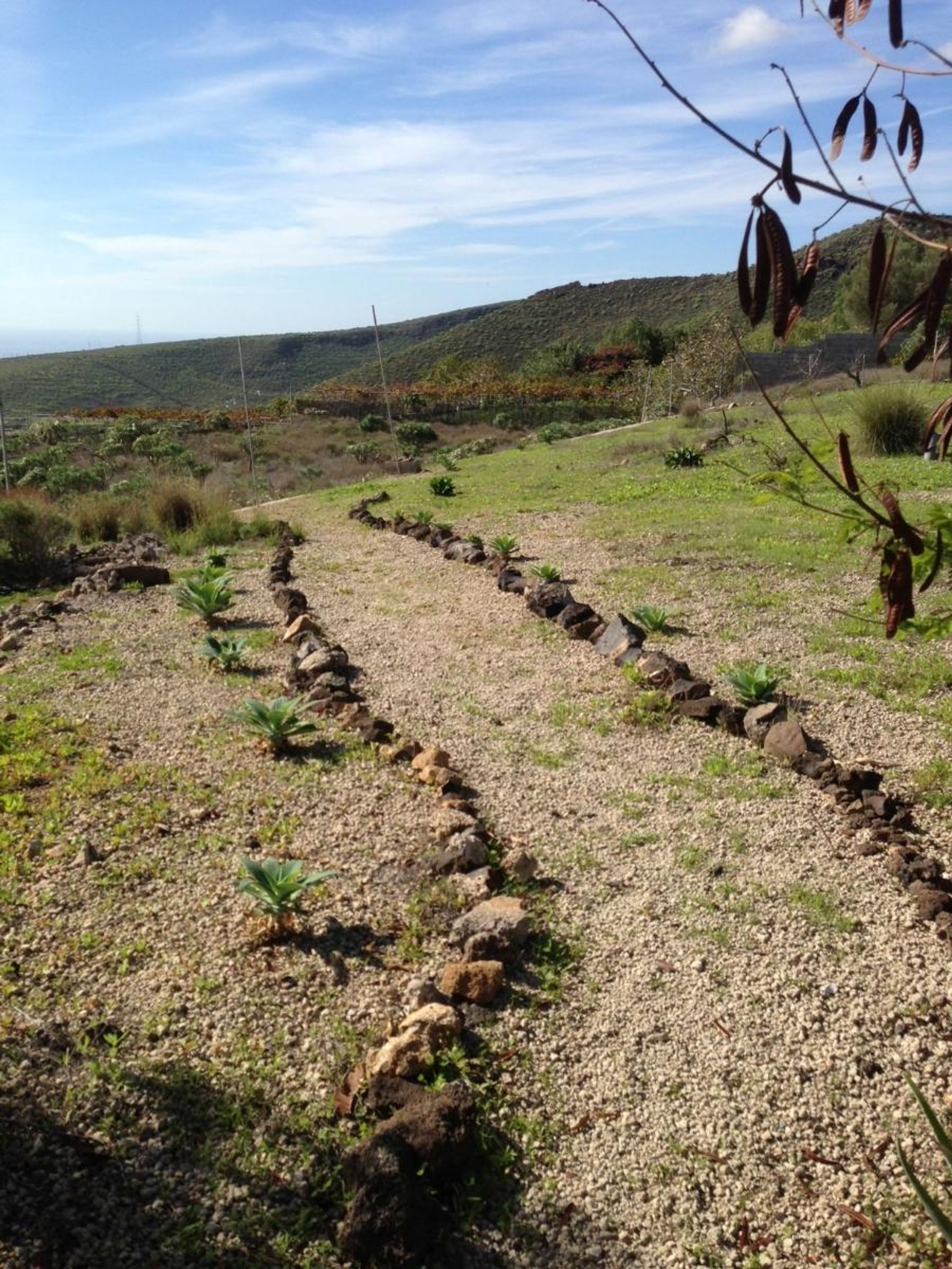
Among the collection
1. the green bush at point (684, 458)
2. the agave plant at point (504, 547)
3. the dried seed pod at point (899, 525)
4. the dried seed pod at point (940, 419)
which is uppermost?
the dried seed pod at point (940, 419)

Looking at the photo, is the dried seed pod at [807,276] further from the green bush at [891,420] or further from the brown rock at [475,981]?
the green bush at [891,420]

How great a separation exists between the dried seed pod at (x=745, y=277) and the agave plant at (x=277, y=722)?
14.5 feet

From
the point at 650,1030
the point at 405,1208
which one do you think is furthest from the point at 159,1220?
the point at 650,1030

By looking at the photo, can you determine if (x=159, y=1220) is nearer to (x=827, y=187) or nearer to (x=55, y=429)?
(x=827, y=187)

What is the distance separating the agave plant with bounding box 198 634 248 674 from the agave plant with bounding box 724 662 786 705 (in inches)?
139

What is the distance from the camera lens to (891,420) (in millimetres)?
14875

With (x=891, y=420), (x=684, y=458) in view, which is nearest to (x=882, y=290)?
(x=684, y=458)

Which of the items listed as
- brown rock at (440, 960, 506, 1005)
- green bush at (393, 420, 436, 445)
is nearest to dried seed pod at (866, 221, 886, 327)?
brown rock at (440, 960, 506, 1005)

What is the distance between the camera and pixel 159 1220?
8.85ft

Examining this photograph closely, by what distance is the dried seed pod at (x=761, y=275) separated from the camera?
1.50 metres

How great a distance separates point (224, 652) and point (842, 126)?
628cm

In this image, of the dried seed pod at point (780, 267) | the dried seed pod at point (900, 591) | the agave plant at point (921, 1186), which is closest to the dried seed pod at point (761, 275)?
the dried seed pod at point (780, 267)

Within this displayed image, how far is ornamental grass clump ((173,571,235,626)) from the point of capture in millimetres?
8594

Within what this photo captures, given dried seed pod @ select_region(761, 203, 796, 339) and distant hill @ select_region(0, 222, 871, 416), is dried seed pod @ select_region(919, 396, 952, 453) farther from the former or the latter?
distant hill @ select_region(0, 222, 871, 416)
